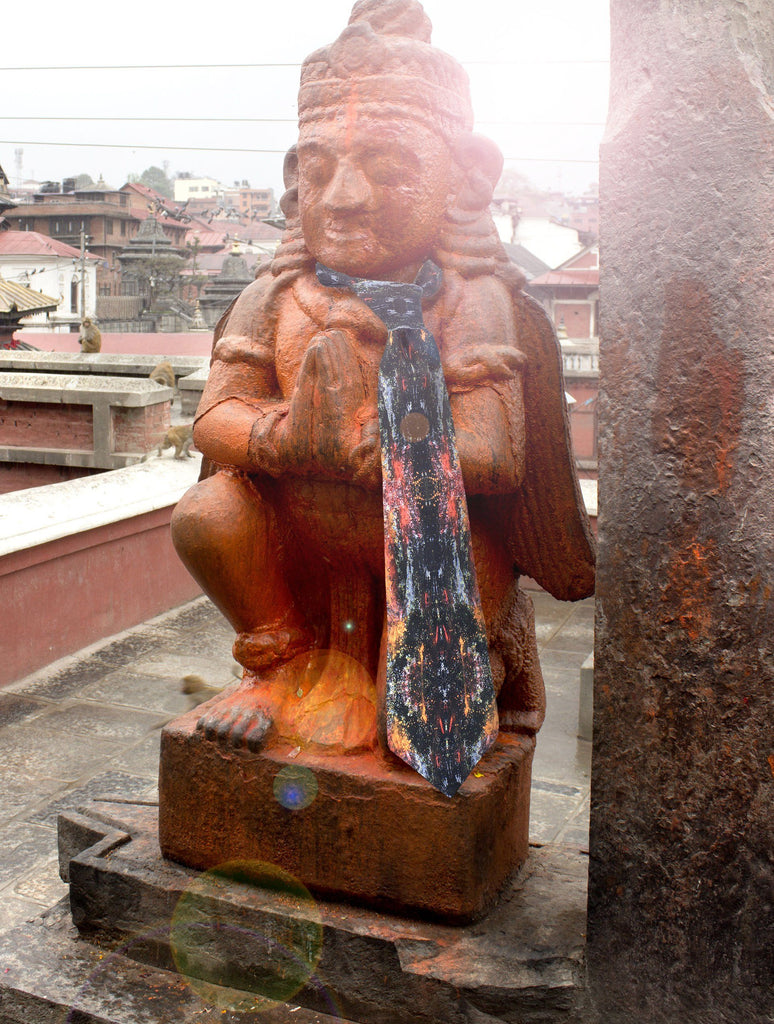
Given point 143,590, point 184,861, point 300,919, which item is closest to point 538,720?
point 300,919

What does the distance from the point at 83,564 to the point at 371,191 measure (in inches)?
119

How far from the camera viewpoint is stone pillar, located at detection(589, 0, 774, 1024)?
153 cm

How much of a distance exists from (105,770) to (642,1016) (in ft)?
7.33

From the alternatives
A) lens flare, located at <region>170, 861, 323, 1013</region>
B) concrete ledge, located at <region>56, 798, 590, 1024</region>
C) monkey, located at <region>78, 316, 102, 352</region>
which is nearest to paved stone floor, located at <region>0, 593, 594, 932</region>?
concrete ledge, located at <region>56, 798, 590, 1024</region>

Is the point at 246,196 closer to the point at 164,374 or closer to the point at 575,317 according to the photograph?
the point at 575,317

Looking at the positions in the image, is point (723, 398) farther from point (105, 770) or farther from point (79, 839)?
point (105, 770)

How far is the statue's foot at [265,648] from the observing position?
2.21m

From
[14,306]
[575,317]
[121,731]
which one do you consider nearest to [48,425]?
[121,731]

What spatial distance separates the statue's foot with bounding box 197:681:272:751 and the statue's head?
94cm

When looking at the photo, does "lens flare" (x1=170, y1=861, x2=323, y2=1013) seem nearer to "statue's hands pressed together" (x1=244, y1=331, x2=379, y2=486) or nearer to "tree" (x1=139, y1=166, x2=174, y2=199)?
"statue's hands pressed together" (x1=244, y1=331, x2=379, y2=486)

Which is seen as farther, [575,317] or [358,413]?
[575,317]

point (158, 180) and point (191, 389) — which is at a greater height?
point (158, 180)

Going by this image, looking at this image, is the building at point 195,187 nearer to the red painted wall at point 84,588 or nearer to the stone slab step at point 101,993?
the red painted wall at point 84,588

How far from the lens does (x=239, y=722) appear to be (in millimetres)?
2084
